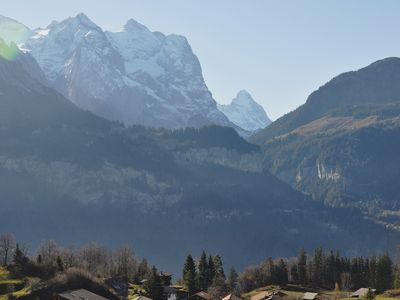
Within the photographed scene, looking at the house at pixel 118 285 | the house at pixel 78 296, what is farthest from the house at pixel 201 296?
the house at pixel 78 296

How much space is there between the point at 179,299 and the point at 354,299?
152ft

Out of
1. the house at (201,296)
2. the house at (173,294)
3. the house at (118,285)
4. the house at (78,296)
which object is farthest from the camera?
the house at (173,294)

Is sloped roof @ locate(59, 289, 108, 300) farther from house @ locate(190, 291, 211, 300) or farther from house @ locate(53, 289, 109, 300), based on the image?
house @ locate(190, 291, 211, 300)

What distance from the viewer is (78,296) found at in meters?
137

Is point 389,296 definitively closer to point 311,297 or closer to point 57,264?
point 311,297

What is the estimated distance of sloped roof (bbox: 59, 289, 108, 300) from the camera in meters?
134

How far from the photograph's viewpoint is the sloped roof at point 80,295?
13441 centimetres

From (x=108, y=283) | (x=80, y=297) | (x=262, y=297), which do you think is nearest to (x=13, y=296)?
(x=80, y=297)

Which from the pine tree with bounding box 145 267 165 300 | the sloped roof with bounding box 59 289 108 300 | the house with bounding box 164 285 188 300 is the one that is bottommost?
the house with bounding box 164 285 188 300

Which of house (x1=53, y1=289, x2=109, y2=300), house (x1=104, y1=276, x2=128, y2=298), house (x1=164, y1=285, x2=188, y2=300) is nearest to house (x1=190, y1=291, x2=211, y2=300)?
house (x1=164, y1=285, x2=188, y2=300)

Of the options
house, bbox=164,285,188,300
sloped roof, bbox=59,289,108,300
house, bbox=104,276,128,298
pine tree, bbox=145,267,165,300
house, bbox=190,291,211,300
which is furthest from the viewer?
house, bbox=164,285,188,300

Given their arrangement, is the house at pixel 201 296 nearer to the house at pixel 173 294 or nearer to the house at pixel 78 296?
the house at pixel 173 294

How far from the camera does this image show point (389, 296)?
609ft

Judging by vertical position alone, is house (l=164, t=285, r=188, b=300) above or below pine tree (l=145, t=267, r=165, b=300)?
below
